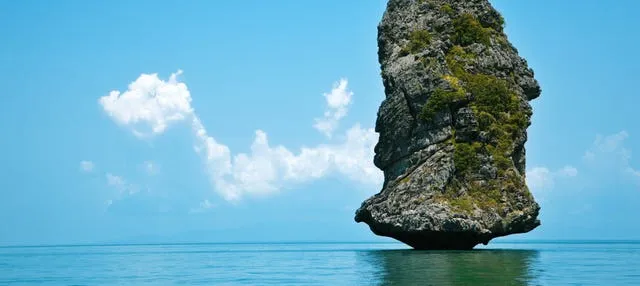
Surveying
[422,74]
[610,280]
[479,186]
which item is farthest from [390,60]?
[610,280]

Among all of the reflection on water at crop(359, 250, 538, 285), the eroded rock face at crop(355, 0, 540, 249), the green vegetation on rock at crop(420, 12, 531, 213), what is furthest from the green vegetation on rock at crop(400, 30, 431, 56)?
the reflection on water at crop(359, 250, 538, 285)

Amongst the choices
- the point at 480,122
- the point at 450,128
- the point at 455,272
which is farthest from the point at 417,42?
the point at 455,272

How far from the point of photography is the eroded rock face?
206 feet

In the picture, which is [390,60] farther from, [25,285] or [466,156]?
[25,285]

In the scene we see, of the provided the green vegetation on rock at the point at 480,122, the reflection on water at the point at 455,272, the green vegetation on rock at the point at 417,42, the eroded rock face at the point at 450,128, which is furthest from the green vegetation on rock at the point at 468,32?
the reflection on water at the point at 455,272

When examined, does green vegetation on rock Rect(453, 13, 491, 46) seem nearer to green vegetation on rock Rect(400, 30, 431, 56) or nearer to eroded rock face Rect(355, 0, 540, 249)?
eroded rock face Rect(355, 0, 540, 249)

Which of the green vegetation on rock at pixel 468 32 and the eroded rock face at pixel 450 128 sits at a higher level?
the green vegetation on rock at pixel 468 32

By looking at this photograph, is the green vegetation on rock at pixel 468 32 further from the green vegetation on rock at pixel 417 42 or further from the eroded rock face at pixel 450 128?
the green vegetation on rock at pixel 417 42

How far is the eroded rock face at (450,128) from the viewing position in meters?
62.9

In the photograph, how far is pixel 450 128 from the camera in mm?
66625

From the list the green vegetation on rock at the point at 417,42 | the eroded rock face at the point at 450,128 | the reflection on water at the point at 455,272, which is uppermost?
the green vegetation on rock at the point at 417,42

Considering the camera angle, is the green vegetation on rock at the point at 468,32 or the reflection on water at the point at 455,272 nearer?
the reflection on water at the point at 455,272

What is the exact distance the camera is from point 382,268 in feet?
149

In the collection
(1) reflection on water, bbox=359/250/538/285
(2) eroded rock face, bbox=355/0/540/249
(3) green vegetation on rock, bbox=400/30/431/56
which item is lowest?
(1) reflection on water, bbox=359/250/538/285
